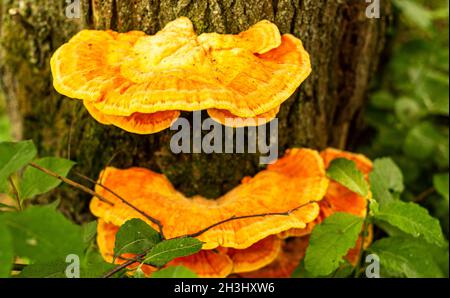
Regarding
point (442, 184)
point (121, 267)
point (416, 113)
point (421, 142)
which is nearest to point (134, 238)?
point (121, 267)

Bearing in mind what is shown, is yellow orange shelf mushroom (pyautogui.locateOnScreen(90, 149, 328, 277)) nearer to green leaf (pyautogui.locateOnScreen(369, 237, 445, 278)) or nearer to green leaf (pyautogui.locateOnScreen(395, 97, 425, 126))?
green leaf (pyautogui.locateOnScreen(369, 237, 445, 278))

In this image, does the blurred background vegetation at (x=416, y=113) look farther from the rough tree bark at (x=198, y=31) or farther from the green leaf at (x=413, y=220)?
the green leaf at (x=413, y=220)

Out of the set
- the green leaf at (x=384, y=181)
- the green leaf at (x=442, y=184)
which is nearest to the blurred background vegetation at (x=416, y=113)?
the green leaf at (x=442, y=184)

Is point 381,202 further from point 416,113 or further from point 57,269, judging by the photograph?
point 57,269

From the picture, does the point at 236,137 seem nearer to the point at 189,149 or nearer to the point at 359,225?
the point at 189,149
